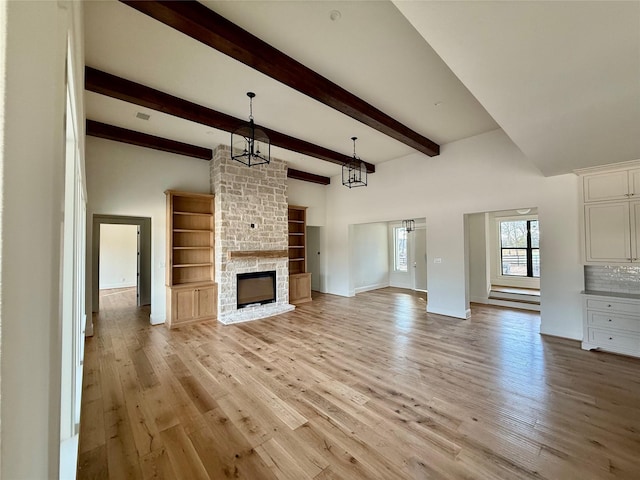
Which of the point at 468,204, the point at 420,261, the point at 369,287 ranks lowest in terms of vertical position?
the point at 369,287

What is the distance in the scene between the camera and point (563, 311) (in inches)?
177

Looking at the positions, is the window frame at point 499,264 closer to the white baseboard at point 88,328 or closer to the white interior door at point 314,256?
the white interior door at point 314,256

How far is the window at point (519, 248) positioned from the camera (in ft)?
26.0

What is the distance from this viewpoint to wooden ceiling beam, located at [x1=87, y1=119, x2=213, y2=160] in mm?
4590

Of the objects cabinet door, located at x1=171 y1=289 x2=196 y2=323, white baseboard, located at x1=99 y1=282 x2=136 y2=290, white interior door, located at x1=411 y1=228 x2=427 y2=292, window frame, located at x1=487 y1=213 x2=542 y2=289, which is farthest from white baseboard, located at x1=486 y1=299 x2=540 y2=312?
white baseboard, located at x1=99 y1=282 x2=136 y2=290

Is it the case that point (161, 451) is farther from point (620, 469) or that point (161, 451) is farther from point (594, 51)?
point (594, 51)

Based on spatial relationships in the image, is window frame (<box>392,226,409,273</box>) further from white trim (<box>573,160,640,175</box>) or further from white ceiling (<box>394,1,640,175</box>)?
white ceiling (<box>394,1,640,175</box>)

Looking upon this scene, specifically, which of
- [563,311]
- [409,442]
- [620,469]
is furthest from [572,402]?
[563,311]

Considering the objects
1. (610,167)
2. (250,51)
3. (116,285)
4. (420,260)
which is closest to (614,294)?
(610,167)

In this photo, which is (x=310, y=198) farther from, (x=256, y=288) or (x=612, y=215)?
(x=612, y=215)

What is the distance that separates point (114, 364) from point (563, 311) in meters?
6.94

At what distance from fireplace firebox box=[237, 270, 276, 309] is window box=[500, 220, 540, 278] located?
7.24 metres

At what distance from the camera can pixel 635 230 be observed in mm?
3762

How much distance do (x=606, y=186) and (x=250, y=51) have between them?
17.3 ft
